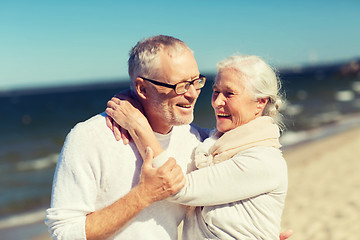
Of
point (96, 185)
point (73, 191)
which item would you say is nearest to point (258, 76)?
point (96, 185)

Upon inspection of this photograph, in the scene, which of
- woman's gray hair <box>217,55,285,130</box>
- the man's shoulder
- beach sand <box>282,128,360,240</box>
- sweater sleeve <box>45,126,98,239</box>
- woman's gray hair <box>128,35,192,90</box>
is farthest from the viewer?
beach sand <box>282,128,360,240</box>

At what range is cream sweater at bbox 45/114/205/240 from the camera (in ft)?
7.27

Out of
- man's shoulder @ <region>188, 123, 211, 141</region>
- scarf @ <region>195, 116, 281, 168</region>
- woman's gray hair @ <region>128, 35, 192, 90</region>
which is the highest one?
woman's gray hair @ <region>128, 35, 192, 90</region>

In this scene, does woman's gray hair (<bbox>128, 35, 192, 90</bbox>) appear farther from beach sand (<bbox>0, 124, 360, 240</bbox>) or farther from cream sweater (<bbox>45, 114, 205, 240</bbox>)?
beach sand (<bbox>0, 124, 360, 240</bbox>)

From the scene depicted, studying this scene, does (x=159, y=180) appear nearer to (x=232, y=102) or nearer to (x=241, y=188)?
(x=241, y=188)

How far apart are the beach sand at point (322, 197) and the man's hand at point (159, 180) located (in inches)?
209

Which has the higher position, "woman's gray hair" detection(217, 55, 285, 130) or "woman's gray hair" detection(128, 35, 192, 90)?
"woman's gray hair" detection(128, 35, 192, 90)

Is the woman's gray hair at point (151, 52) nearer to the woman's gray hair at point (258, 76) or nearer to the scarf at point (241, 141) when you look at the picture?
the woman's gray hair at point (258, 76)

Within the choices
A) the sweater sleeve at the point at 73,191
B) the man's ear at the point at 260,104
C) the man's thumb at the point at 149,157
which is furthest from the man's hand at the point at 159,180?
the man's ear at the point at 260,104

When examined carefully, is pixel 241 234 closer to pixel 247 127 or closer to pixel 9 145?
pixel 247 127

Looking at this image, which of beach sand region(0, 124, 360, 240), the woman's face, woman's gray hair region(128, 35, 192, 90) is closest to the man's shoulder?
the woman's face

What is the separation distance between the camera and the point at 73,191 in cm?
222

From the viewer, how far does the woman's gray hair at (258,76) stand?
101 inches

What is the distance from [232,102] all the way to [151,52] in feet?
2.08
